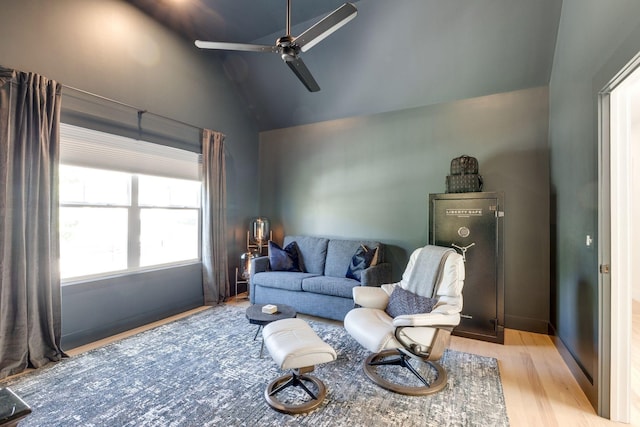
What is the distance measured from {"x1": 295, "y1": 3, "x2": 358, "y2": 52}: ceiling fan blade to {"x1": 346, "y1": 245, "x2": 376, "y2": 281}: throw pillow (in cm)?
245

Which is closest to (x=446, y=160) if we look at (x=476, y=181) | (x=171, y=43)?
(x=476, y=181)

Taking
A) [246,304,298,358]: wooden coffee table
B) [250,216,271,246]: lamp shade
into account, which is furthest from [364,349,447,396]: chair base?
[250,216,271,246]: lamp shade

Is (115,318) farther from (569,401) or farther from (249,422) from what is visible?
(569,401)

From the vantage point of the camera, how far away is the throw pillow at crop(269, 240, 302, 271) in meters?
4.33

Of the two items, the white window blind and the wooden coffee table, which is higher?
the white window blind

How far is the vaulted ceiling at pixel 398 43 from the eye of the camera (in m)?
3.11

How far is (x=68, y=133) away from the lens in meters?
2.88

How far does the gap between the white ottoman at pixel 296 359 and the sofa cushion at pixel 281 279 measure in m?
1.52

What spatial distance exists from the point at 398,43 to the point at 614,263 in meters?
2.99

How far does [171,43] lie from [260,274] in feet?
10.5

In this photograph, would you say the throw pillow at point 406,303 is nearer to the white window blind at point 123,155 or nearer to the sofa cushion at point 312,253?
the sofa cushion at point 312,253

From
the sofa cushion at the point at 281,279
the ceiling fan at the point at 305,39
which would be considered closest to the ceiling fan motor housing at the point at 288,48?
the ceiling fan at the point at 305,39

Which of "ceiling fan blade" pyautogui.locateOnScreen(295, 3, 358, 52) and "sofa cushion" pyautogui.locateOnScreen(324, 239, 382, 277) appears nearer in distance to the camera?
"ceiling fan blade" pyautogui.locateOnScreen(295, 3, 358, 52)

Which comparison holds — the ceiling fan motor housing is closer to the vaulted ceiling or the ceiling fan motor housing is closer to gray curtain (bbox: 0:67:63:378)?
the vaulted ceiling
